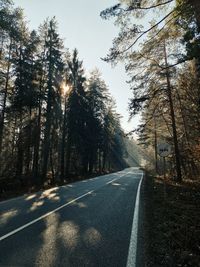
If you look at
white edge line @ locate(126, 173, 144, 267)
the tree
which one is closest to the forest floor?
white edge line @ locate(126, 173, 144, 267)

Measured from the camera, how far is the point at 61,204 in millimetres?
11914

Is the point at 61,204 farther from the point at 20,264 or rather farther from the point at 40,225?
the point at 20,264

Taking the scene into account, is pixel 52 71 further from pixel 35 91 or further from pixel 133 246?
pixel 133 246

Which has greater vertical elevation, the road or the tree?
the tree

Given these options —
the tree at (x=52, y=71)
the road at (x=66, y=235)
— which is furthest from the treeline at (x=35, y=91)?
the road at (x=66, y=235)

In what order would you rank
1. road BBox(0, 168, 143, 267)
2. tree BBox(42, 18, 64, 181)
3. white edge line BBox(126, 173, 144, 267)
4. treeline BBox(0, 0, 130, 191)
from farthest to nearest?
tree BBox(42, 18, 64, 181)
treeline BBox(0, 0, 130, 191)
road BBox(0, 168, 143, 267)
white edge line BBox(126, 173, 144, 267)

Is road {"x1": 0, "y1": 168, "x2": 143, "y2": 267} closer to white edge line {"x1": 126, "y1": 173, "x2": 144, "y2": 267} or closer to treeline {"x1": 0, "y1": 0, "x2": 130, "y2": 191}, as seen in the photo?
white edge line {"x1": 126, "y1": 173, "x2": 144, "y2": 267}

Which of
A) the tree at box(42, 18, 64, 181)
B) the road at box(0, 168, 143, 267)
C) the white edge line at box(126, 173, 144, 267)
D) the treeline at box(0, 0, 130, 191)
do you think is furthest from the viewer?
the tree at box(42, 18, 64, 181)

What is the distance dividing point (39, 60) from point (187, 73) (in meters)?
14.9

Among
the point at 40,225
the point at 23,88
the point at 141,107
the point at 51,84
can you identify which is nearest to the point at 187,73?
the point at 141,107

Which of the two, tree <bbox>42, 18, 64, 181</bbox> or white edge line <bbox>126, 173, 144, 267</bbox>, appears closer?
white edge line <bbox>126, 173, 144, 267</bbox>

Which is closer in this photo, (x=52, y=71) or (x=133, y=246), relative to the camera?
(x=133, y=246)

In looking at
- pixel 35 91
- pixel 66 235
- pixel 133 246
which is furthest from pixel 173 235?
pixel 35 91

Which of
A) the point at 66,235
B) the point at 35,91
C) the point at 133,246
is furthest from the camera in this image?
the point at 35,91
